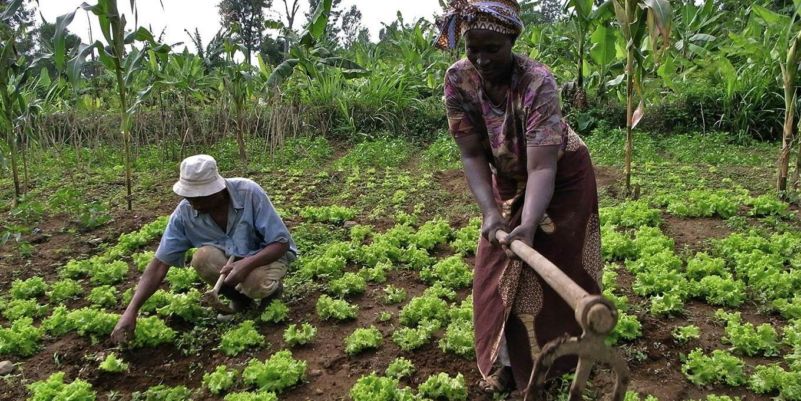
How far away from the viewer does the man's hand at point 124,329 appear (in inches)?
141

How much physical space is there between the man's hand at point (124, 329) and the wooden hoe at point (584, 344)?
2753 mm

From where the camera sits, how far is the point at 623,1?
6.04 m

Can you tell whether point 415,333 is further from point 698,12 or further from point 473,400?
point 698,12

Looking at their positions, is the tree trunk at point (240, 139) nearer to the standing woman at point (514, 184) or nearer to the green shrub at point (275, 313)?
the green shrub at point (275, 313)

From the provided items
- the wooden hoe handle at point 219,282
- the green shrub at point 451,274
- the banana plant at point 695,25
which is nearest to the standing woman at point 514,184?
the green shrub at point 451,274

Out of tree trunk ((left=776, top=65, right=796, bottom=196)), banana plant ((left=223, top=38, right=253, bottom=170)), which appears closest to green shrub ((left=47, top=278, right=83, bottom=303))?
banana plant ((left=223, top=38, right=253, bottom=170))

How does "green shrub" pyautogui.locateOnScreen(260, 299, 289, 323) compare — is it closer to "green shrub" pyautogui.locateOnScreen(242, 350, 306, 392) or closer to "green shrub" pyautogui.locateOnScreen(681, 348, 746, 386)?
"green shrub" pyautogui.locateOnScreen(242, 350, 306, 392)

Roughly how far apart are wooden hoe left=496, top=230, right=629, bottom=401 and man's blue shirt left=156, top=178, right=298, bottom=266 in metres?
2.48

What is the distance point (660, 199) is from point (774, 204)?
3.32ft

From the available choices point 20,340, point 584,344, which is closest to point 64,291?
point 20,340

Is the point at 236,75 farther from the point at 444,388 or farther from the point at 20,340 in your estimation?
the point at 444,388

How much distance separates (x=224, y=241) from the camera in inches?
159

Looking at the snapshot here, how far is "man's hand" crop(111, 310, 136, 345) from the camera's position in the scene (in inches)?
141

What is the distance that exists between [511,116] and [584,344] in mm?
1298
